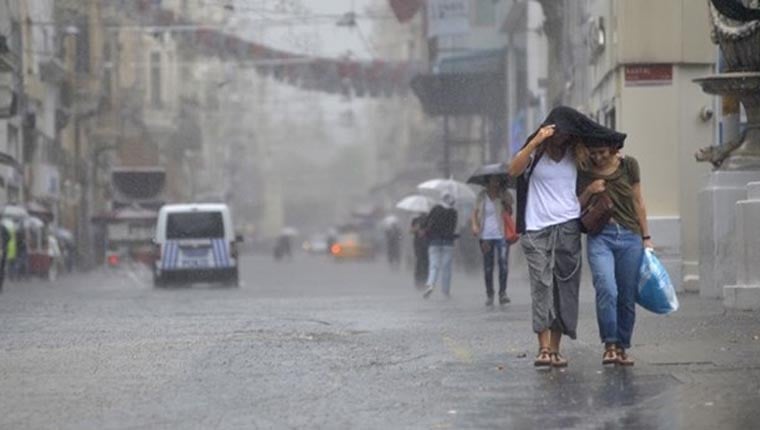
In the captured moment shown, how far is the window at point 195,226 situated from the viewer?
139ft

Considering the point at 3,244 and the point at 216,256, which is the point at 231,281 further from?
the point at 3,244

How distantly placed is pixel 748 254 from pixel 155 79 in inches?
2411

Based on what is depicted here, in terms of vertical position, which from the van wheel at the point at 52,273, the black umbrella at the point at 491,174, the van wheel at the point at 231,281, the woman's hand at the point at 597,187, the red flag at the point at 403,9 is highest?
the red flag at the point at 403,9

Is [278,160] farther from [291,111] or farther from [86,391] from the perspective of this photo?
[86,391]

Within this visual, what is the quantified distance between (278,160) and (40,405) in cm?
17345

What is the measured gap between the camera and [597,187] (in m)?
12.6

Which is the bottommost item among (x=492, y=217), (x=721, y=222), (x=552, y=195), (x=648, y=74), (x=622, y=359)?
(x=622, y=359)

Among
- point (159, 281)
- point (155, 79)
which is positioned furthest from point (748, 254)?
point (155, 79)

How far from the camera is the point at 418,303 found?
24703 millimetres

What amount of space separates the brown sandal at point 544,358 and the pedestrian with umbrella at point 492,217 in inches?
439

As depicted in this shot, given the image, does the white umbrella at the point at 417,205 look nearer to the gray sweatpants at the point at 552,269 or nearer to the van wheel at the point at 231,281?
the van wheel at the point at 231,281

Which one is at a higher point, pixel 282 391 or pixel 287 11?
pixel 287 11

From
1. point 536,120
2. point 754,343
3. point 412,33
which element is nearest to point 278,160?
point 412,33

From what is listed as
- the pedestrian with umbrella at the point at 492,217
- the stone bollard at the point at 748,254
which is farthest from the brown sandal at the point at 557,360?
the pedestrian with umbrella at the point at 492,217
